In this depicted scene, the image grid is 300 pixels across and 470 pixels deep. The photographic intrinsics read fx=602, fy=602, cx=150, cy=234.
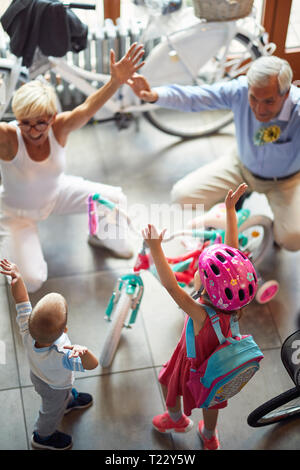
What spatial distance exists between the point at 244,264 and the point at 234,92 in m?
1.21

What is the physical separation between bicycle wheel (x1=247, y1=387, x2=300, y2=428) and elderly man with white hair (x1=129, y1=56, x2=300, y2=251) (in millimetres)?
815

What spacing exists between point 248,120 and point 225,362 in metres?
1.34

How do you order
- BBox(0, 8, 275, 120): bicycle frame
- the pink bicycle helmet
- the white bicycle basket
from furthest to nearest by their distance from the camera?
BBox(0, 8, 275, 120): bicycle frame < the white bicycle basket < the pink bicycle helmet

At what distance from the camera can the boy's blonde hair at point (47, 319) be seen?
2.04 m

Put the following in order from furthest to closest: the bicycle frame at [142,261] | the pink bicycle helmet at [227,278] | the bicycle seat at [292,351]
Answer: the bicycle frame at [142,261], the bicycle seat at [292,351], the pink bicycle helmet at [227,278]

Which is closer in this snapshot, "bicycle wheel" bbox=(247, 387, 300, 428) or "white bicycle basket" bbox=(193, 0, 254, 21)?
"bicycle wheel" bbox=(247, 387, 300, 428)

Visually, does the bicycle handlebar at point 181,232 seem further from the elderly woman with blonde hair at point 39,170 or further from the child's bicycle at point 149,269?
the elderly woman with blonde hair at point 39,170

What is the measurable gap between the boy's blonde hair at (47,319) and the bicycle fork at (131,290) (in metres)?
0.66

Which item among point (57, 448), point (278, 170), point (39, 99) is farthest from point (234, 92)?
point (57, 448)

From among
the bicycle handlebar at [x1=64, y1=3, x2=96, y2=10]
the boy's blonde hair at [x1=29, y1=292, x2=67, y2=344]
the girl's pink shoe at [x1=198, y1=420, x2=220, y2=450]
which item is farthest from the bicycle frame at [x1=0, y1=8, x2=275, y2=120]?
the girl's pink shoe at [x1=198, y1=420, x2=220, y2=450]

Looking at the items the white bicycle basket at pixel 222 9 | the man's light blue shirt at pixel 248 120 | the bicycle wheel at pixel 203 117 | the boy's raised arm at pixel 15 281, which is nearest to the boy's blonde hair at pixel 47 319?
the boy's raised arm at pixel 15 281

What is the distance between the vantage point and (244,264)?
81.4 inches

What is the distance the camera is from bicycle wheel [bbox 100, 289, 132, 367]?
9.05 ft

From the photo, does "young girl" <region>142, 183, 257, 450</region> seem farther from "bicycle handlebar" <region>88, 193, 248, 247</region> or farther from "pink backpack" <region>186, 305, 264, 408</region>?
"bicycle handlebar" <region>88, 193, 248, 247</region>
